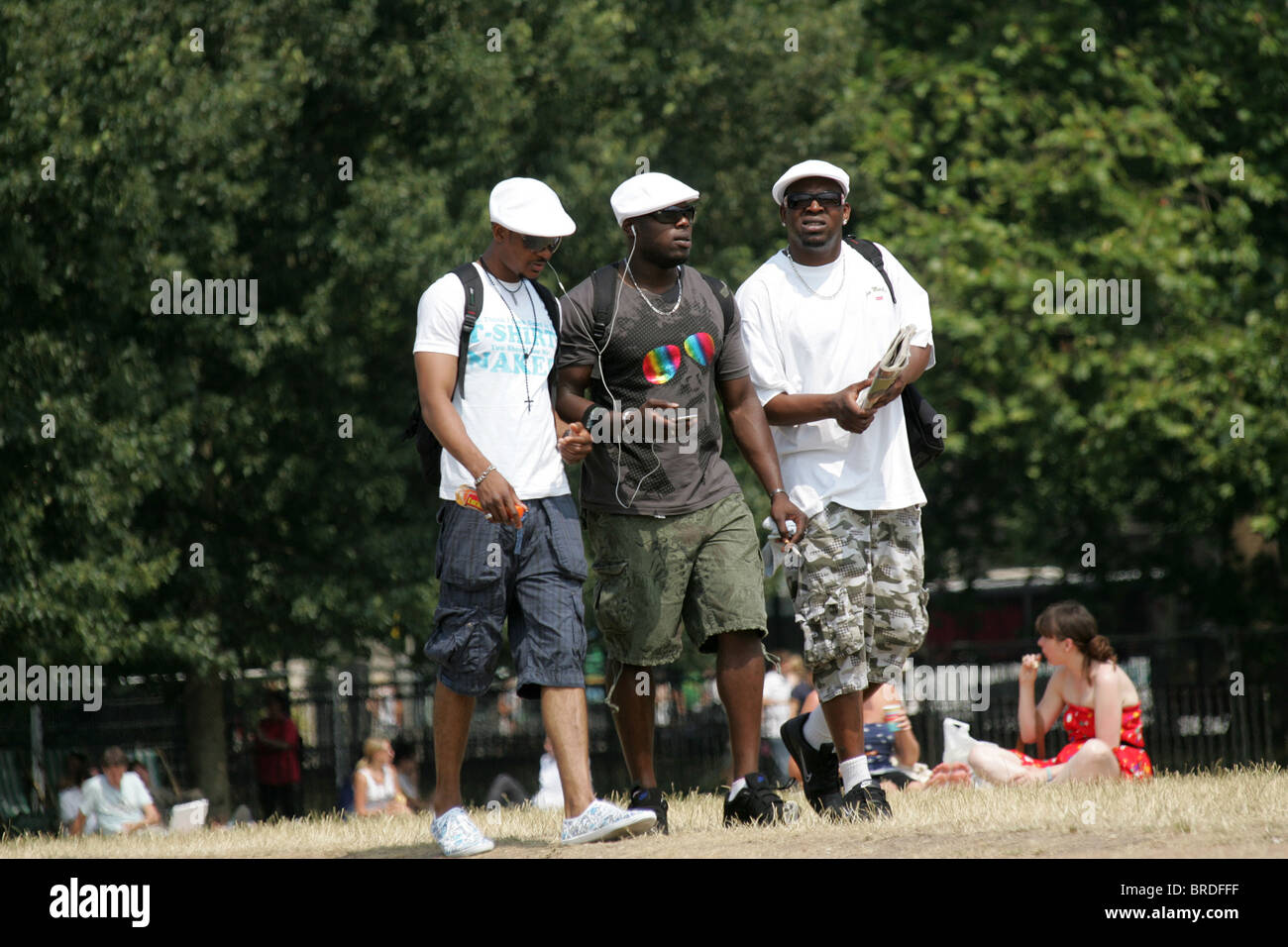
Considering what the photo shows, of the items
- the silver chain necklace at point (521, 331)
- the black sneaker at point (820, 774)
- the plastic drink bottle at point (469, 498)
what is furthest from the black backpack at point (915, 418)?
the plastic drink bottle at point (469, 498)

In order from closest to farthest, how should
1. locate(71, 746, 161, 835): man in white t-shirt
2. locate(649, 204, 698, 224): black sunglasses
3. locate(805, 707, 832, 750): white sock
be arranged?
locate(649, 204, 698, 224): black sunglasses
locate(805, 707, 832, 750): white sock
locate(71, 746, 161, 835): man in white t-shirt

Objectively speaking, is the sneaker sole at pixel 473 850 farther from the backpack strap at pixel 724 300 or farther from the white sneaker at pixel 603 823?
the backpack strap at pixel 724 300

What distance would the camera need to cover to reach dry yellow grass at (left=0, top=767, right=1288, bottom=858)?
190 inches

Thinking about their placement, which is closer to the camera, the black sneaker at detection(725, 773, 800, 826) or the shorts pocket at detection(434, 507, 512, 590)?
the shorts pocket at detection(434, 507, 512, 590)

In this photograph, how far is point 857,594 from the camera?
19.7 ft

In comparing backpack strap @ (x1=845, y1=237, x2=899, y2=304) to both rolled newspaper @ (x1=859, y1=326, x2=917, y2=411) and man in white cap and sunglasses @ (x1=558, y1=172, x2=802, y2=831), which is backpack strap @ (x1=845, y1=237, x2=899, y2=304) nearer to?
rolled newspaper @ (x1=859, y1=326, x2=917, y2=411)

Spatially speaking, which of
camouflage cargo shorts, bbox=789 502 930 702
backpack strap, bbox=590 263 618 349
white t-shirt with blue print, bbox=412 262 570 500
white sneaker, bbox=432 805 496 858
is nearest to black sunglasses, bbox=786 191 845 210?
backpack strap, bbox=590 263 618 349

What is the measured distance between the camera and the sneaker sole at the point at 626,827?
521cm

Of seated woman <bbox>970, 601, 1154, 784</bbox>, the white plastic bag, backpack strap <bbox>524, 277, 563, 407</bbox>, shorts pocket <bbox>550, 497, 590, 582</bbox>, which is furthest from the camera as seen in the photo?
the white plastic bag

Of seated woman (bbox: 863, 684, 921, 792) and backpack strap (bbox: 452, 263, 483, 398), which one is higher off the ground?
backpack strap (bbox: 452, 263, 483, 398)

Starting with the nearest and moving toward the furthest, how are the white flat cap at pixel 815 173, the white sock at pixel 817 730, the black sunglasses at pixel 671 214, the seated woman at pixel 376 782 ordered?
the black sunglasses at pixel 671 214 < the white flat cap at pixel 815 173 < the white sock at pixel 817 730 < the seated woman at pixel 376 782

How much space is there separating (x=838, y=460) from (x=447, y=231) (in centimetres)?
951

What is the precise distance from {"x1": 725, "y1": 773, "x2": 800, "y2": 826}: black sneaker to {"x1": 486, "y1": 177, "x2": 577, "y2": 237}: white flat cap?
2.16 meters

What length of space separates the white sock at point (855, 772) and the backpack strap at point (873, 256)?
5.93 feet
